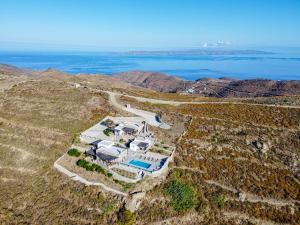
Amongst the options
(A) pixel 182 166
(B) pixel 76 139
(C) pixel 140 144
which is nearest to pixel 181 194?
(A) pixel 182 166

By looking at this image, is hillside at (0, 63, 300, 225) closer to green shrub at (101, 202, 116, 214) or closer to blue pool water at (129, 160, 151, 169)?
green shrub at (101, 202, 116, 214)

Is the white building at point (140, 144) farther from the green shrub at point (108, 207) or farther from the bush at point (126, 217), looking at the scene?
the bush at point (126, 217)

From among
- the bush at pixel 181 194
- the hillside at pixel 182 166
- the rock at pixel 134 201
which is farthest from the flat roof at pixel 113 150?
the bush at pixel 181 194

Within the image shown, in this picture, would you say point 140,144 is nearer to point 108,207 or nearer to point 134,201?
point 134,201

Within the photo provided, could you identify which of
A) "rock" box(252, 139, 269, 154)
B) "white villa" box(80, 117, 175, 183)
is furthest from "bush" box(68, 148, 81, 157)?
"rock" box(252, 139, 269, 154)

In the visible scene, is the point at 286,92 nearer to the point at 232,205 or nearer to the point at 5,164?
the point at 232,205
